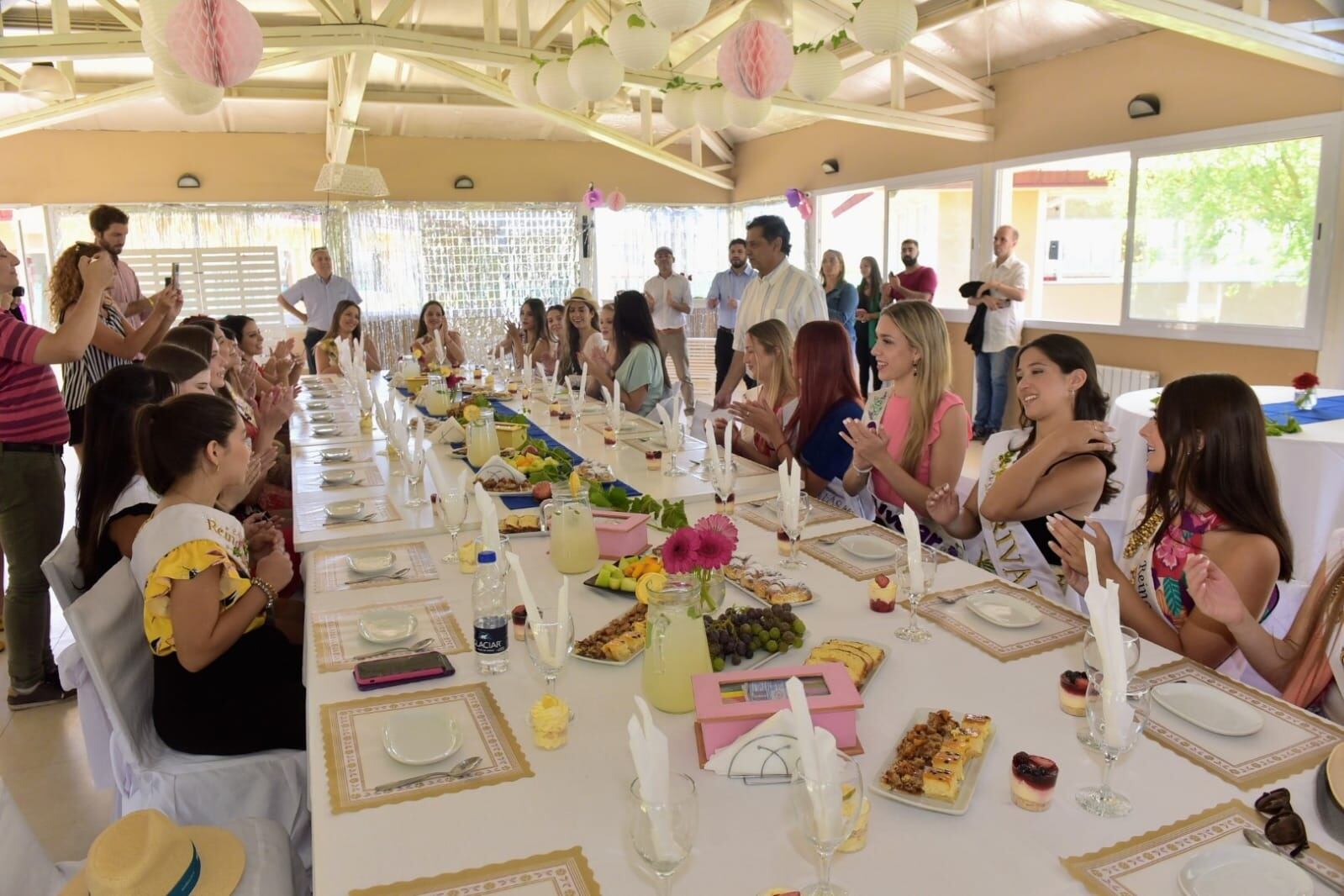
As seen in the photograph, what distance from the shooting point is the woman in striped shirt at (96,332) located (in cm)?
343

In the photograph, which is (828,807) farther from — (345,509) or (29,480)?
(29,480)

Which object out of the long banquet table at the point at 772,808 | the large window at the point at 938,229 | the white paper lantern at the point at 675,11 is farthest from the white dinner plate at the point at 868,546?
the large window at the point at 938,229

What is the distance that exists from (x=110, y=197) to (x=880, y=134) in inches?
305

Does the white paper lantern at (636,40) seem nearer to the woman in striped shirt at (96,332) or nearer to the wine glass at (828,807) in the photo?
the woman in striped shirt at (96,332)

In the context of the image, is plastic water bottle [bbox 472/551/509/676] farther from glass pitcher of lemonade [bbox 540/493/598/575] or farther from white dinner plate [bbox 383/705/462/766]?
glass pitcher of lemonade [bbox 540/493/598/575]

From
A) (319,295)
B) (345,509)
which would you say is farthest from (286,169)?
(345,509)

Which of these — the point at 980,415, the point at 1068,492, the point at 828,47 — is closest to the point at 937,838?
the point at 1068,492

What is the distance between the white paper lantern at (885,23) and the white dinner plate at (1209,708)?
115 inches

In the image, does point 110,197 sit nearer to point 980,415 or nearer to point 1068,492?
point 980,415

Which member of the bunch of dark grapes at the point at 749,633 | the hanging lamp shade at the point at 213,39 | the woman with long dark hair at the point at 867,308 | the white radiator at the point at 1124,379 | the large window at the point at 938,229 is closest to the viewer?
the bunch of dark grapes at the point at 749,633

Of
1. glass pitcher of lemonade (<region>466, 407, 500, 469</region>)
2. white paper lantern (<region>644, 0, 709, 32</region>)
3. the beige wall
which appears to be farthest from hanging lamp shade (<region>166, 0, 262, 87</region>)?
the beige wall

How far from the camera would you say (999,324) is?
7.11 meters

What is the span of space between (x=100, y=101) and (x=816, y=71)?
17.4ft

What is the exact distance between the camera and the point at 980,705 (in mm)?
1474
